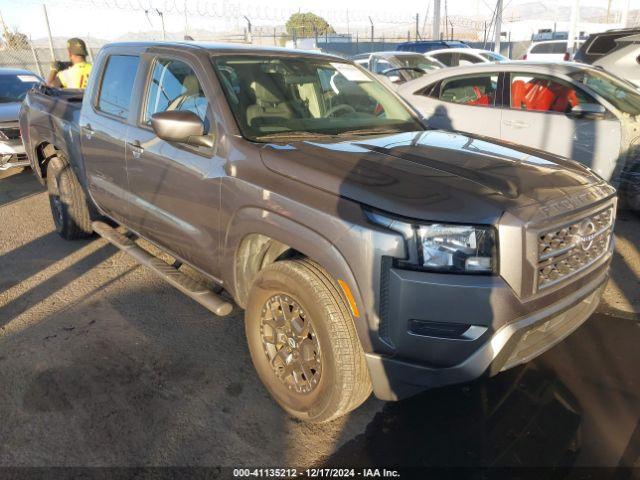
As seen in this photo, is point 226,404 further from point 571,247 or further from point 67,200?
point 67,200

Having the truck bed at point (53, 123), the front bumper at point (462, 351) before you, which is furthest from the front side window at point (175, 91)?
the front bumper at point (462, 351)

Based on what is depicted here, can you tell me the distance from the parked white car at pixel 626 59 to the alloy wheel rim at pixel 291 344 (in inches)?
280

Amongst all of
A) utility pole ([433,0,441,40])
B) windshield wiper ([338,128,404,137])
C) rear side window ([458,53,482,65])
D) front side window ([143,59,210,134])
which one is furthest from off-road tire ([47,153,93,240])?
utility pole ([433,0,441,40])

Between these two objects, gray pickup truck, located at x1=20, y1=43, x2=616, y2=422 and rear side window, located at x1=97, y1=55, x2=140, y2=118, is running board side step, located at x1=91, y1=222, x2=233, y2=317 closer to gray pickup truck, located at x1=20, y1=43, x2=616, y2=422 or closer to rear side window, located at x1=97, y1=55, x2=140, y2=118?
gray pickup truck, located at x1=20, y1=43, x2=616, y2=422

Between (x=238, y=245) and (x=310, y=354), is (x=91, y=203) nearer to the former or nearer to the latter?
(x=238, y=245)

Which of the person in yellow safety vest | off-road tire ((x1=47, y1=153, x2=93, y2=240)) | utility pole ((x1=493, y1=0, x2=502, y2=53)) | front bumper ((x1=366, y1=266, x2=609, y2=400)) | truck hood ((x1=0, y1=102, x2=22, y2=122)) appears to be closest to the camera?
front bumper ((x1=366, y1=266, x2=609, y2=400))

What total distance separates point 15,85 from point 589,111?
9.03 meters

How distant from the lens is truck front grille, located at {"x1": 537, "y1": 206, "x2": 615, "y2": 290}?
7.29ft

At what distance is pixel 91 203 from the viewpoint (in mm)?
4793

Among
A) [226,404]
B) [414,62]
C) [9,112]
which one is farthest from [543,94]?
[9,112]

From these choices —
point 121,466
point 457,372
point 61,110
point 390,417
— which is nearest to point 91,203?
point 61,110

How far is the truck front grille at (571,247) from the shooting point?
2221mm

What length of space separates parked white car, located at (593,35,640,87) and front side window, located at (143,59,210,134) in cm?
669

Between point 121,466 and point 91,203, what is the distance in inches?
117
